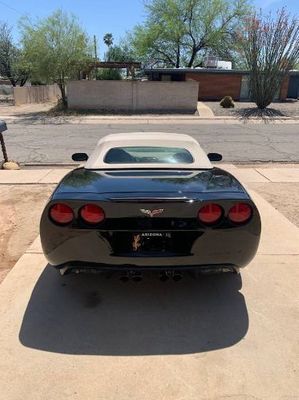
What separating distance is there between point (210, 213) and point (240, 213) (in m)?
0.26

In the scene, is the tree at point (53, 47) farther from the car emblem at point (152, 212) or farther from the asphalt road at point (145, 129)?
the car emblem at point (152, 212)

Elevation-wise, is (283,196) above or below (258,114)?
above

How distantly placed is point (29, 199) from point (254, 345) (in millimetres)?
4609

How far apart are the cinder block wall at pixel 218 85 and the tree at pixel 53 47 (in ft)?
38.8

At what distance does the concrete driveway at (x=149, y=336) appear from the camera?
2.33 meters

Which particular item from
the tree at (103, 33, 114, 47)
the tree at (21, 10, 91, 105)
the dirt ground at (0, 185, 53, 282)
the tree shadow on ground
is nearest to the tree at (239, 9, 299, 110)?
the tree shadow on ground

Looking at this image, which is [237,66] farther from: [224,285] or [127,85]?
[224,285]

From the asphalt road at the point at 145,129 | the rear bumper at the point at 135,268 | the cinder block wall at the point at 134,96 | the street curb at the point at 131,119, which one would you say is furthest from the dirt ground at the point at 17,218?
the cinder block wall at the point at 134,96

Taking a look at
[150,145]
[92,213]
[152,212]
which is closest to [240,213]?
[152,212]

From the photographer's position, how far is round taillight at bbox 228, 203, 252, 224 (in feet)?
9.49

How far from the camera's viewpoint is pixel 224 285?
3531 mm

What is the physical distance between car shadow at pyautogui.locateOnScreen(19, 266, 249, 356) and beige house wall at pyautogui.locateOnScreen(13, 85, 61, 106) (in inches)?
1204

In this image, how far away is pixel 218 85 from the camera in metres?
33.1

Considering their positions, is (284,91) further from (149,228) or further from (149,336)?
(149,336)
